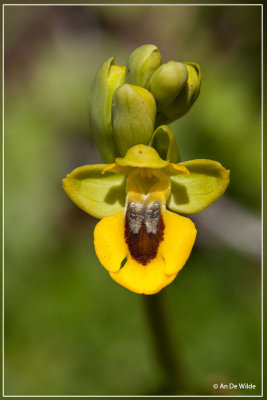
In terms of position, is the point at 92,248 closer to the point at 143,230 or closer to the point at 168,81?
the point at 143,230

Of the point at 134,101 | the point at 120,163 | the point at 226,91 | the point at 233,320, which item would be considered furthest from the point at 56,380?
the point at 226,91

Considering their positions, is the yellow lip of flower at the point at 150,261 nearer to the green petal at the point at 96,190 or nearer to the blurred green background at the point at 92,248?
the green petal at the point at 96,190

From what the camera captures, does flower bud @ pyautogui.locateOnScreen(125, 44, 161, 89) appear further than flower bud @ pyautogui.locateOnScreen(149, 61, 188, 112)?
Yes

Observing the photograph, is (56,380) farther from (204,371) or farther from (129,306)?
(204,371)

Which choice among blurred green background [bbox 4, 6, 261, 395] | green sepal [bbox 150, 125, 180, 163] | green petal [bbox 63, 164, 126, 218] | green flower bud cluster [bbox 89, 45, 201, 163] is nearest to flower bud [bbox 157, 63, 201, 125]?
green flower bud cluster [bbox 89, 45, 201, 163]

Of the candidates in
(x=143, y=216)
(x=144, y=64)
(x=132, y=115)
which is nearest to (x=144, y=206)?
(x=143, y=216)

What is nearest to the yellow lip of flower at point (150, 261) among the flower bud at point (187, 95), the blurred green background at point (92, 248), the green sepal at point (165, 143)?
the green sepal at point (165, 143)

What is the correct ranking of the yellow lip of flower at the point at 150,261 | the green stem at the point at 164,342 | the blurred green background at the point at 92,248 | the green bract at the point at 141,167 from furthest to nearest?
the blurred green background at the point at 92,248
the green stem at the point at 164,342
the green bract at the point at 141,167
the yellow lip of flower at the point at 150,261

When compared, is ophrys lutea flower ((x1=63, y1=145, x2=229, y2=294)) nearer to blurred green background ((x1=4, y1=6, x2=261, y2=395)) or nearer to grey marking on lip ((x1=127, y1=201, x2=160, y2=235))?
grey marking on lip ((x1=127, y1=201, x2=160, y2=235))
